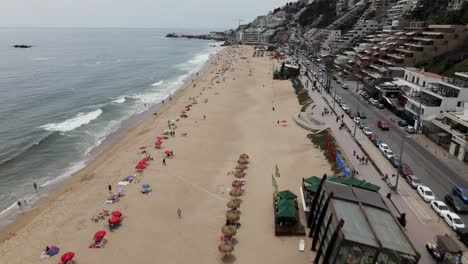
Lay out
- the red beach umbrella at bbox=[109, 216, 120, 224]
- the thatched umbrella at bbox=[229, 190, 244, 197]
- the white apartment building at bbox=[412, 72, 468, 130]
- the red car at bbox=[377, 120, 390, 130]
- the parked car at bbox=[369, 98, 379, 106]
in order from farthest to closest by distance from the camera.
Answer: the parked car at bbox=[369, 98, 379, 106] → the red car at bbox=[377, 120, 390, 130] → the white apartment building at bbox=[412, 72, 468, 130] → the thatched umbrella at bbox=[229, 190, 244, 197] → the red beach umbrella at bbox=[109, 216, 120, 224]

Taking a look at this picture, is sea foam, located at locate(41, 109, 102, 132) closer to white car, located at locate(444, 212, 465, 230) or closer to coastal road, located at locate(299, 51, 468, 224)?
coastal road, located at locate(299, 51, 468, 224)

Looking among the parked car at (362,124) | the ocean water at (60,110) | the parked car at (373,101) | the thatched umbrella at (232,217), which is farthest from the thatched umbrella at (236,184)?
the parked car at (373,101)

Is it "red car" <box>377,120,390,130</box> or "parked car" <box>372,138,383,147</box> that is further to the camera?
"red car" <box>377,120,390,130</box>

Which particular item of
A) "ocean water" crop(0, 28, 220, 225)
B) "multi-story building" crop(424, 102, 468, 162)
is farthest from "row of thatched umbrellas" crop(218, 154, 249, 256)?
"multi-story building" crop(424, 102, 468, 162)

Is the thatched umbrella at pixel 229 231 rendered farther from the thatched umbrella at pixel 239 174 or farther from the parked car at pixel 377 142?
the parked car at pixel 377 142

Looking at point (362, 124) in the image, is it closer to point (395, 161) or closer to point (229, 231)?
point (395, 161)

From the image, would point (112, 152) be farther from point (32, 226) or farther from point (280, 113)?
point (280, 113)
